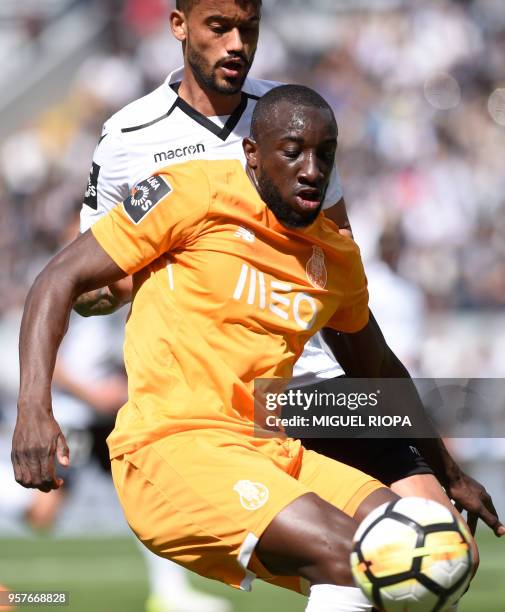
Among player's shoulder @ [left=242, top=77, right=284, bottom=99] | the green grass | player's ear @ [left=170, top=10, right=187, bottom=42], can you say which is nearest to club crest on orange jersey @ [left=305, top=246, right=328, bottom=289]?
player's shoulder @ [left=242, top=77, right=284, bottom=99]

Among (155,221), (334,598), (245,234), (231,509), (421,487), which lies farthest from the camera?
(421,487)

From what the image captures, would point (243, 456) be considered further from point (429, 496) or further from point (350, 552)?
point (429, 496)

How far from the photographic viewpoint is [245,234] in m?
4.80

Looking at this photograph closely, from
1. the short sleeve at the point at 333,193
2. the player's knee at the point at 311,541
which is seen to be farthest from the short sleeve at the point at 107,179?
the player's knee at the point at 311,541

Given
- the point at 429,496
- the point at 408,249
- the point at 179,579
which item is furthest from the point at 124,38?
the point at 429,496

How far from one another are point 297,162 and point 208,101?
112cm

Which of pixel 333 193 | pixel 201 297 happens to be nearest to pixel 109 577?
pixel 333 193

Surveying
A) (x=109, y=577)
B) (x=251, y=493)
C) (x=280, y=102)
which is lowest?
(x=109, y=577)

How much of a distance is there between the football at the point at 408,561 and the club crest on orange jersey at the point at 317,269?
3.42 feet

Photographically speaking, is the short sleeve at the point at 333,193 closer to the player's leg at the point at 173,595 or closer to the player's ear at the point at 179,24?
the player's ear at the point at 179,24

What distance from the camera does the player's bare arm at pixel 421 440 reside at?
218 inches

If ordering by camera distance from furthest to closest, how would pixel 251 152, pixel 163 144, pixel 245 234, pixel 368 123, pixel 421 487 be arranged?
pixel 368 123 → pixel 163 144 → pixel 421 487 → pixel 251 152 → pixel 245 234

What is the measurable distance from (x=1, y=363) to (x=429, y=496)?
295 inches

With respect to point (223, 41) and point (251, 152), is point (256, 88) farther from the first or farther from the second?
point (251, 152)
